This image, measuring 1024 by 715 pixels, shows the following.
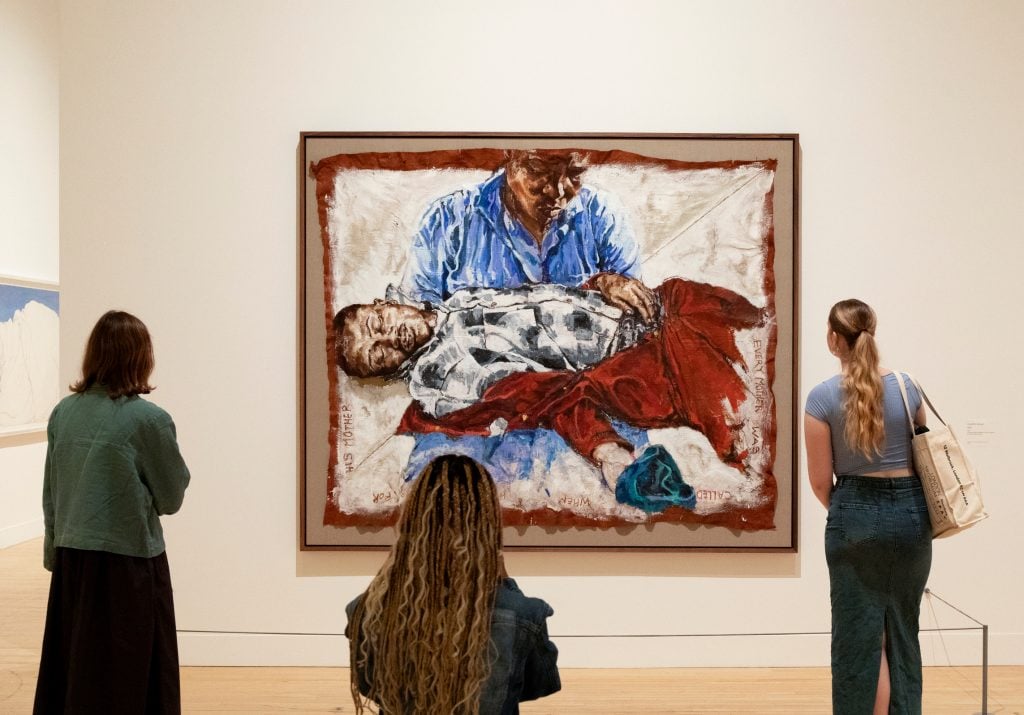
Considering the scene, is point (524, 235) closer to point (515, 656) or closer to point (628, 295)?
point (628, 295)

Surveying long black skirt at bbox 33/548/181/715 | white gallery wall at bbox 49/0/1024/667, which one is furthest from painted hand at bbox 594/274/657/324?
Result: long black skirt at bbox 33/548/181/715

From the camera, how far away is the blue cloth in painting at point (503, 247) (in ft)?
13.9

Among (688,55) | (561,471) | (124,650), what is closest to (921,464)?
(561,471)

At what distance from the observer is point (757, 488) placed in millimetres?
4277

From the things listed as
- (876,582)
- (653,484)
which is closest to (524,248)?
(653,484)

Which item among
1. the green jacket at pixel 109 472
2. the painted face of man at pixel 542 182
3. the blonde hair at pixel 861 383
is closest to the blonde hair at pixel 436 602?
the green jacket at pixel 109 472

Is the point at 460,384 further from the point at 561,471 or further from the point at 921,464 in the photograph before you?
the point at 921,464

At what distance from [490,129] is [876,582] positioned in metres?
2.70

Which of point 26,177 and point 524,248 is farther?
point 26,177

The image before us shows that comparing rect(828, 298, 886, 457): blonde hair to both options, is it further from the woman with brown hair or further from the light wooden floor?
the woman with brown hair

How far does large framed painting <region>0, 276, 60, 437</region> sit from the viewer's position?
303 inches

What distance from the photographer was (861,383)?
290 centimetres

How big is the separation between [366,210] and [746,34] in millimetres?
2082

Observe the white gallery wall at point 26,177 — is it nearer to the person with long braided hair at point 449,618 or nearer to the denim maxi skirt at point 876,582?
the person with long braided hair at point 449,618
